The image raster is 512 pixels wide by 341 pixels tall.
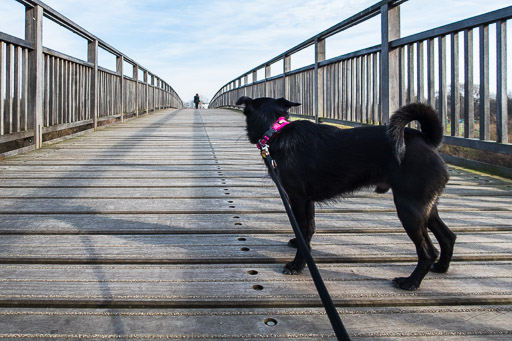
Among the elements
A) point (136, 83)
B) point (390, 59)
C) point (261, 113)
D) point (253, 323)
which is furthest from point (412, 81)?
point (136, 83)

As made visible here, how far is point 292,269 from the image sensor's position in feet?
5.41

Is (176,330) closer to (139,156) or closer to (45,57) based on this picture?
(139,156)

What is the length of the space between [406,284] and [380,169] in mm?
471

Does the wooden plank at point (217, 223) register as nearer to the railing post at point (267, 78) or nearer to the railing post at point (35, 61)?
the railing post at point (35, 61)

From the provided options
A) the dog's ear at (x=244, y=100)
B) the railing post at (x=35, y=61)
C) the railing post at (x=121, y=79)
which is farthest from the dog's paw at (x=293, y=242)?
the railing post at (x=121, y=79)

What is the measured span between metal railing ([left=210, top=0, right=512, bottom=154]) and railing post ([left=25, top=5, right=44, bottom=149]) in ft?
12.2

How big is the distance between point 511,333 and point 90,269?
4.84 ft

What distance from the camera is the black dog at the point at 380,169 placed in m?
1.57

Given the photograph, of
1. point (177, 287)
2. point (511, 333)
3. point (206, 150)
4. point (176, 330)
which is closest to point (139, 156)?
point (206, 150)

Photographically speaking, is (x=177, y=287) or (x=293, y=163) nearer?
(x=177, y=287)

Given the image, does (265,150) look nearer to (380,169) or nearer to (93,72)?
(380,169)

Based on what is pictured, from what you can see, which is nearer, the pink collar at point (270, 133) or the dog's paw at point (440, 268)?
the dog's paw at point (440, 268)

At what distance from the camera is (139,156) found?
4590 millimetres

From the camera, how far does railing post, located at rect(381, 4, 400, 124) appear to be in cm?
439
